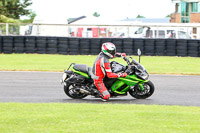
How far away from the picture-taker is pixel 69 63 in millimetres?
20953

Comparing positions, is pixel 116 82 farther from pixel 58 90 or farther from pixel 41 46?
pixel 41 46

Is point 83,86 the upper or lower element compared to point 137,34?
lower

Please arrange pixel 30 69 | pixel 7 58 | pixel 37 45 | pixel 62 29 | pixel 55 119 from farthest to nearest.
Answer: pixel 62 29, pixel 37 45, pixel 7 58, pixel 30 69, pixel 55 119

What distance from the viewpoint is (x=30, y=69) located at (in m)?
17.7

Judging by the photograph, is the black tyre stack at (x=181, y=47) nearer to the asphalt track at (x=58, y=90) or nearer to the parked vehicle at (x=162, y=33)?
the parked vehicle at (x=162, y=33)

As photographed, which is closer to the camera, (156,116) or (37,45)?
(156,116)

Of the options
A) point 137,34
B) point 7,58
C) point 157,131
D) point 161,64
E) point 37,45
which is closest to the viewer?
point 157,131

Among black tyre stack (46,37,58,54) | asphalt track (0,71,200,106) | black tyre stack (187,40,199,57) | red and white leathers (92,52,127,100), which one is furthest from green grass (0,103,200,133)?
black tyre stack (46,37,58,54)

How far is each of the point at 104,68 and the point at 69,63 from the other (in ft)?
37.0

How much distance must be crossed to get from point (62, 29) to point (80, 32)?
11.2 feet

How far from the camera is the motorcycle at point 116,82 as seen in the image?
992cm

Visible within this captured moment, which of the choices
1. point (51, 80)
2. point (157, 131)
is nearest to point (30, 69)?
point (51, 80)

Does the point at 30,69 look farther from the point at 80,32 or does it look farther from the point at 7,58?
the point at 80,32

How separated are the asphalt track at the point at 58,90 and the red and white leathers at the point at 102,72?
0.27 m
